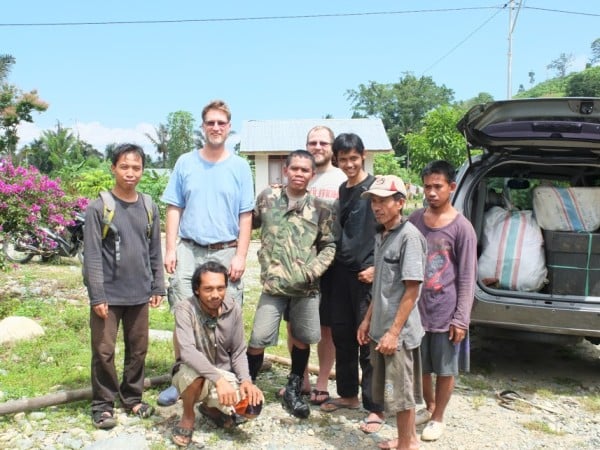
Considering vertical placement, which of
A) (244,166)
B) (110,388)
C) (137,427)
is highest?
(244,166)

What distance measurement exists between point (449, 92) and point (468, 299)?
61357 millimetres

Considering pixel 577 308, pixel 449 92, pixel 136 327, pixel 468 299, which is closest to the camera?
pixel 468 299

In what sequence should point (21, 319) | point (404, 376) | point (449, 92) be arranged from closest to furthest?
point (404, 376), point (21, 319), point (449, 92)

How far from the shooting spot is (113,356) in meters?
3.41

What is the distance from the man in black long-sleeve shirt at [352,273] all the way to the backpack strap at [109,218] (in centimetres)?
133

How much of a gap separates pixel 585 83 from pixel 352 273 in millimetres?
74029

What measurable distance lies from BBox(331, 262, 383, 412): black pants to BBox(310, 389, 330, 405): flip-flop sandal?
0.13 metres

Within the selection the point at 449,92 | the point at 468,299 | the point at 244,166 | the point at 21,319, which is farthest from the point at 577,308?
the point at 449,92

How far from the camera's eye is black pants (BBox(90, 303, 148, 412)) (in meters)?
3.36

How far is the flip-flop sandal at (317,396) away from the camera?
385 centimetres

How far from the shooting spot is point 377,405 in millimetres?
3494

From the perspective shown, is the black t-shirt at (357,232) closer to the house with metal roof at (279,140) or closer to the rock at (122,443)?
the rock at (122,443)

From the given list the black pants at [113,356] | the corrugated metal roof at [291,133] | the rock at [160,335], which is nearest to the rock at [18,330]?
the rock at [160,335]

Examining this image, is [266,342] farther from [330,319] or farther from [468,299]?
[468,299]
